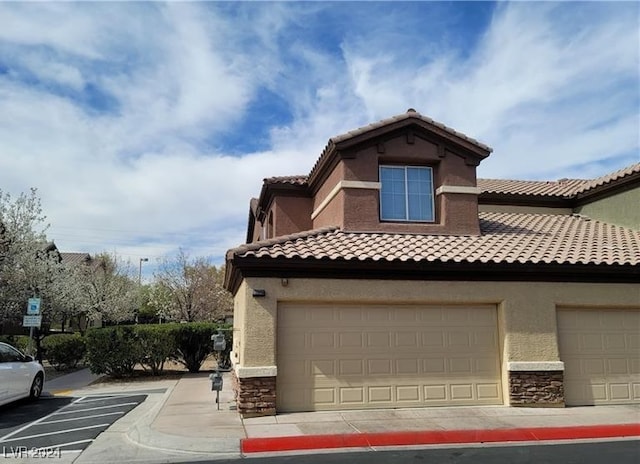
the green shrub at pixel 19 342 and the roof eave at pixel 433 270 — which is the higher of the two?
the roof eave at pixel 433 270

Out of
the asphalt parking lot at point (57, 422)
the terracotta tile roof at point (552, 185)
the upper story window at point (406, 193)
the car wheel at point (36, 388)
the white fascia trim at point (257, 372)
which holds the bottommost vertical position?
the asphalt parking lot at point (57, 422)

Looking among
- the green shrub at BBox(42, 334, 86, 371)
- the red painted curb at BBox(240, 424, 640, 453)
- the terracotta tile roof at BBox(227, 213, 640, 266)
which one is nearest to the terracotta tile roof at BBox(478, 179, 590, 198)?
the terracotta tile roof at BBox(227, 213, 640, 266)

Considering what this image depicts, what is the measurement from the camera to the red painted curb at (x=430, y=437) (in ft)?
27.1

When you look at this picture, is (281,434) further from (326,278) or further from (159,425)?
(326,278)

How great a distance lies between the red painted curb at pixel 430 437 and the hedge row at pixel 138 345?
955 centimetres

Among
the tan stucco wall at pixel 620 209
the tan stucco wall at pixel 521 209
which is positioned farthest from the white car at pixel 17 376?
the tan stucco wall at pixel 620 209

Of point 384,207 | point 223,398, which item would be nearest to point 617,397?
point 384,207

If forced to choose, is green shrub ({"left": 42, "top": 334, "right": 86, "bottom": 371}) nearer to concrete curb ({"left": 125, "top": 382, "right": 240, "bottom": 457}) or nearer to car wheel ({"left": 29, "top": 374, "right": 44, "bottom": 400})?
car wheel ({"left": 29, "top": 374, "right": 44, "bottom": 400})

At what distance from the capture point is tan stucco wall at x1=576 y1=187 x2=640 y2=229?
15.5 meters

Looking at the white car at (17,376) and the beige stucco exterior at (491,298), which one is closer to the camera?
the beige stucco exterior at (491,298)

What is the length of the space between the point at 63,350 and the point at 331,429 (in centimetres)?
1622

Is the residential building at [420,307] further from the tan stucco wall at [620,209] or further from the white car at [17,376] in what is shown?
the white car at [17,376]

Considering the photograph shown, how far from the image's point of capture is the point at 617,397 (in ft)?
38.4

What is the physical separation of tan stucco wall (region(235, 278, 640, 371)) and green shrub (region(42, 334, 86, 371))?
13.5 meters
